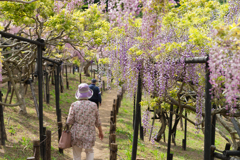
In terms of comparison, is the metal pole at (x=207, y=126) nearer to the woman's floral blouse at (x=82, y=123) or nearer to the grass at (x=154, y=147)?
the woman's floral blouse at (x=82, y=123)

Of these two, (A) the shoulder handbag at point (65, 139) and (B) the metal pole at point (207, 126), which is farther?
(A) the shoulder handbag at point (65, 139)

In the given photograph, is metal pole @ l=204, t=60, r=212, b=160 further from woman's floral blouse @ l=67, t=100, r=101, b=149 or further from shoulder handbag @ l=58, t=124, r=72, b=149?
shoulder handbag @ l=58, t=124, r=72, b=149

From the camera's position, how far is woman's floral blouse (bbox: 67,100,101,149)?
3.91 metres

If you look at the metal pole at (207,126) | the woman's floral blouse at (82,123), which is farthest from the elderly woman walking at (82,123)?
the metal pole at (207,126)

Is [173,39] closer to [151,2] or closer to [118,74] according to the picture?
[151,2]

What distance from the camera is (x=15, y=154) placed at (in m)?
5.66

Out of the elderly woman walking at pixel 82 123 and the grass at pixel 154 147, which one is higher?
the elderly woman walking at pixel 82 123

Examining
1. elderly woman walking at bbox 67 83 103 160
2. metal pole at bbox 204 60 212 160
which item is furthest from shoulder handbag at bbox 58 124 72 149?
metal pole at bbox 204 60 212 160

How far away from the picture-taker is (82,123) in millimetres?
3949

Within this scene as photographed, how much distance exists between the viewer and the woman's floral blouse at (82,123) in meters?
3.91

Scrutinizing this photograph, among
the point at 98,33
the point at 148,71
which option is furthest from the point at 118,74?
the point at 98,33

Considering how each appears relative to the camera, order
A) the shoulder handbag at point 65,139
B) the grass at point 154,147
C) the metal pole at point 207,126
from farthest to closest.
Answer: the grass at point 154,147, the shoulder handbag at point 65,139, the metal pole at point 207,126

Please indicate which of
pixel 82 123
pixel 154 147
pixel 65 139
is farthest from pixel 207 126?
pixel 154 147

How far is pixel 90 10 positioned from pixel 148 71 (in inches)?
172
